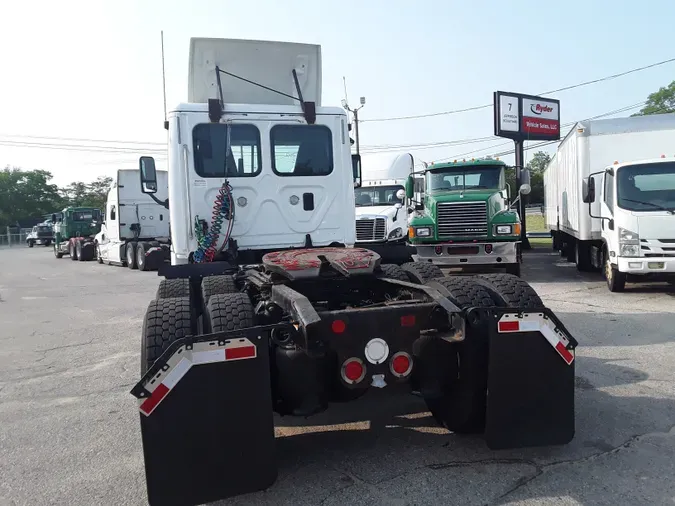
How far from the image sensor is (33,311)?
11602 mm

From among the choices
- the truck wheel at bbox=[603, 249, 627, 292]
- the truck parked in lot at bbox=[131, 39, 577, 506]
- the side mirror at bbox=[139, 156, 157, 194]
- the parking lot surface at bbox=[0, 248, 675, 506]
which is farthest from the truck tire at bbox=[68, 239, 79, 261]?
the truck parked in lot at bbox=[131, 39, 577, 506]

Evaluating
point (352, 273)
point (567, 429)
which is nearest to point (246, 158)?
point (352, 273)

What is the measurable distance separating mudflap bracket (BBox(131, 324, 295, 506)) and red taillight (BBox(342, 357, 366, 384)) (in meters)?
0.45

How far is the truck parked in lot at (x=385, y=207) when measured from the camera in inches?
588

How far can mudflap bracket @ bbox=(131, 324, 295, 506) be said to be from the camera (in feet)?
10.3

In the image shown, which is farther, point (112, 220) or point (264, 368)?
point (112, 220)

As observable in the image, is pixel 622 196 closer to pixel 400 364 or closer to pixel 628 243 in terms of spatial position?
pixel 628 243

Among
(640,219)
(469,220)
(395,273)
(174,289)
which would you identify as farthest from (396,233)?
(174,289)

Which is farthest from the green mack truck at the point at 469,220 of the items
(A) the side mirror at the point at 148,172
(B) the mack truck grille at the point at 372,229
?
Answer: (A) the side mirror at the point at 148,172

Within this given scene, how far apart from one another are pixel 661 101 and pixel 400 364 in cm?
5197

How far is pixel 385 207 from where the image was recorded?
52.6 ft

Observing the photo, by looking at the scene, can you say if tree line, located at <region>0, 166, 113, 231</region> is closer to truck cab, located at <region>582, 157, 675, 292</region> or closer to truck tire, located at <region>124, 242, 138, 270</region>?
truck tire, located at <region>124, 242, 138, 270</region>

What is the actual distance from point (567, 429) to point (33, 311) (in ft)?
35.1

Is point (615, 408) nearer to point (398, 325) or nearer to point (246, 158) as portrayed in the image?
point (398, 325)
